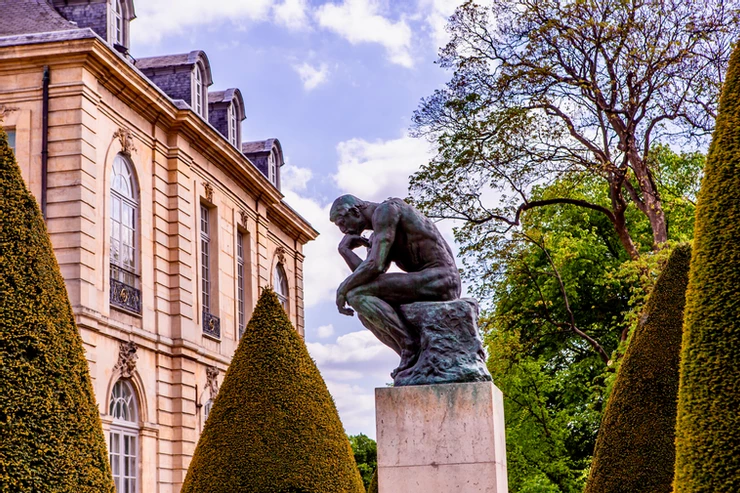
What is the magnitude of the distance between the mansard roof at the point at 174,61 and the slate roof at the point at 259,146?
667cm

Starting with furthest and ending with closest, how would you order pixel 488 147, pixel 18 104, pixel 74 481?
1. pixel 488 147
2. pixel 18 104
3. pixel 74 481

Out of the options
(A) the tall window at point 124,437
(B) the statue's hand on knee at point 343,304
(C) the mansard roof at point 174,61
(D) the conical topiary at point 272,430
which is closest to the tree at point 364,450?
(C) the mansard roof at point 174,61

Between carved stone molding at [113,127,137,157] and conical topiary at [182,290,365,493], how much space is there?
9729 millimetres

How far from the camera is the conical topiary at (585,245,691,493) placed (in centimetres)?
1180

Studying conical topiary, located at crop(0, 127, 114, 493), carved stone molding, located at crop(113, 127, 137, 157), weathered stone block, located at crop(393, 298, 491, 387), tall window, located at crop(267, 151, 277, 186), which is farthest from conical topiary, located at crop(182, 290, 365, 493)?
tall window, located at crop(267, 151, 277, 186)

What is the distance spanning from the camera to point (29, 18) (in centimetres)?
2244

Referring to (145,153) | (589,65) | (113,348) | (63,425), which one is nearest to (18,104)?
(145,153)

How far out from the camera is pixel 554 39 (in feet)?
69.1

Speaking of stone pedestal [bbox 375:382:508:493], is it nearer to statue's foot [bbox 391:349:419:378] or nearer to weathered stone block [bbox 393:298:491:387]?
weathered stone block [bbox 393:298:491:387]

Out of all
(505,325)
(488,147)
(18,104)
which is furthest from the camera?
(505,325)

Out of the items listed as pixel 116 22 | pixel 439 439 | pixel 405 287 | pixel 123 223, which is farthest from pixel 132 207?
pixel 439 439

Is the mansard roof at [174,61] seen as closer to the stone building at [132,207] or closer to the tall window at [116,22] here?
the stone building at [132,207]

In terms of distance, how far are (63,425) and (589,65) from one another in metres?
15.6

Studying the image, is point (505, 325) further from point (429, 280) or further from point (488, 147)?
point (429, 280)
